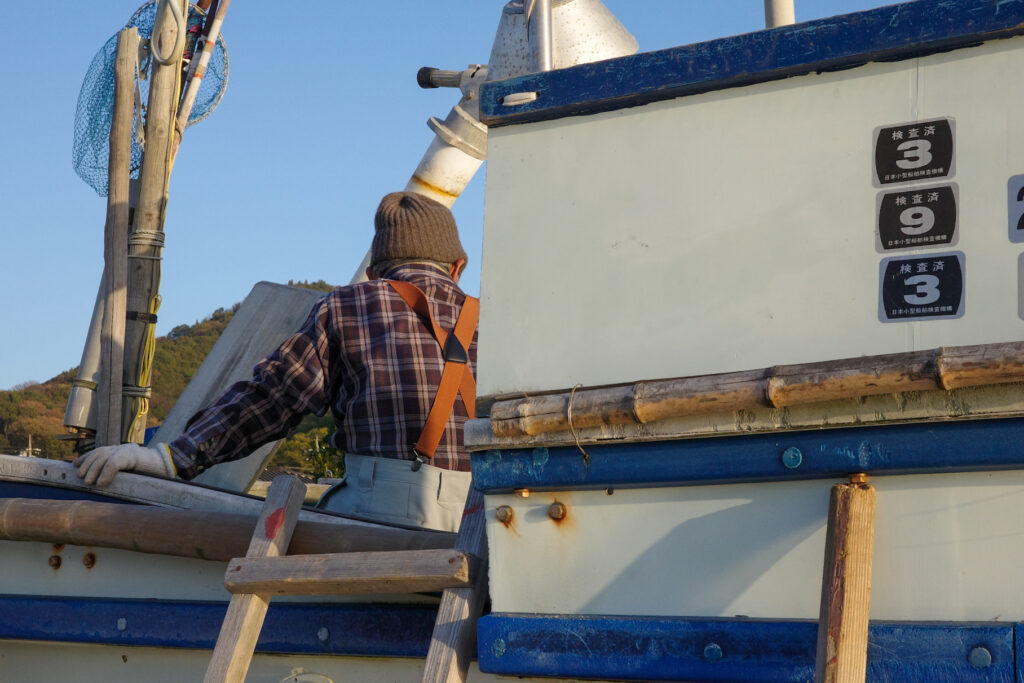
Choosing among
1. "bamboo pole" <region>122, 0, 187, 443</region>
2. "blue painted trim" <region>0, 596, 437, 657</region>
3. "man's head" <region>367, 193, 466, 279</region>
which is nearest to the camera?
"blue painted trim" <region>0, 596, 437, 657</region>

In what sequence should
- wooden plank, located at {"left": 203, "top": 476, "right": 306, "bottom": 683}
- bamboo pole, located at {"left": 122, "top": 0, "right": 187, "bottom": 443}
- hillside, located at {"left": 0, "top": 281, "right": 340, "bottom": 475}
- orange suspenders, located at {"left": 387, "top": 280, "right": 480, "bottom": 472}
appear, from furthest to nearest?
hillside, located at {"left": 0, "top": 281, "right": 340, "bottom": 475} → bamboo pole, located at {"left": 122, "top": 0, "right": 187, "bottom": 443} → orange suspenders, located at {"left": 387, "top": 280, "right": 480, "bottom": 472} → wooden plank, located at {"left": 203, "top": 476, "right": 306, "bottom": 683}

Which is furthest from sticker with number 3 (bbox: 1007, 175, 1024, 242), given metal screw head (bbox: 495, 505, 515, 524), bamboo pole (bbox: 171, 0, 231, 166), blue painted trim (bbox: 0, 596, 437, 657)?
bamboo pole (bbox: 171, 0, 231, 166)

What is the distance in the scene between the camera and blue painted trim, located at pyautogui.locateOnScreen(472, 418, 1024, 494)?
2012 mm

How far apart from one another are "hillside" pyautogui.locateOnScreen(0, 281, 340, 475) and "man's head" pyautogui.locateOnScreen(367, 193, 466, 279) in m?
5.70

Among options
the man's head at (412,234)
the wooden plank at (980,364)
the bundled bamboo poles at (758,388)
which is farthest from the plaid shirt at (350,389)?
the wooden plank at (980,364)

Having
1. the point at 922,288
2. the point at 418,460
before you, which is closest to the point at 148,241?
the point at 418,460

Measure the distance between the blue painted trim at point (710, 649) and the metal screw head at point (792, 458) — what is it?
0.27 m

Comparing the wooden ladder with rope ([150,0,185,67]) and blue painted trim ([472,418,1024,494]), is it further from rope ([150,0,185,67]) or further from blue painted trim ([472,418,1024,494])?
rope ([150,0,185,67])

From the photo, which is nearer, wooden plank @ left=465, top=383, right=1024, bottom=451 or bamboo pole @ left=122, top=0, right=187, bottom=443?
wooden plank @ left=465, top=383, right=1024, bottom=451

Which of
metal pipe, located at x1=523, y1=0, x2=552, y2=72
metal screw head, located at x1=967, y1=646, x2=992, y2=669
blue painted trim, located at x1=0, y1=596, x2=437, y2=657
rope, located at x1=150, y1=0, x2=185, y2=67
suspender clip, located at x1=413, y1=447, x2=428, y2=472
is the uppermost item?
rope, located at x1=150, y1=0, x2=185, y2=67

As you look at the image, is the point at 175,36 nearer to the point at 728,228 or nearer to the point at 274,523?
the point at 274,523

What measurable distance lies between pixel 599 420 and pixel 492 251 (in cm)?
45

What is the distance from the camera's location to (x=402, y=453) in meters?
3.40

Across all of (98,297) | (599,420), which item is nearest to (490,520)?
(599,420)
